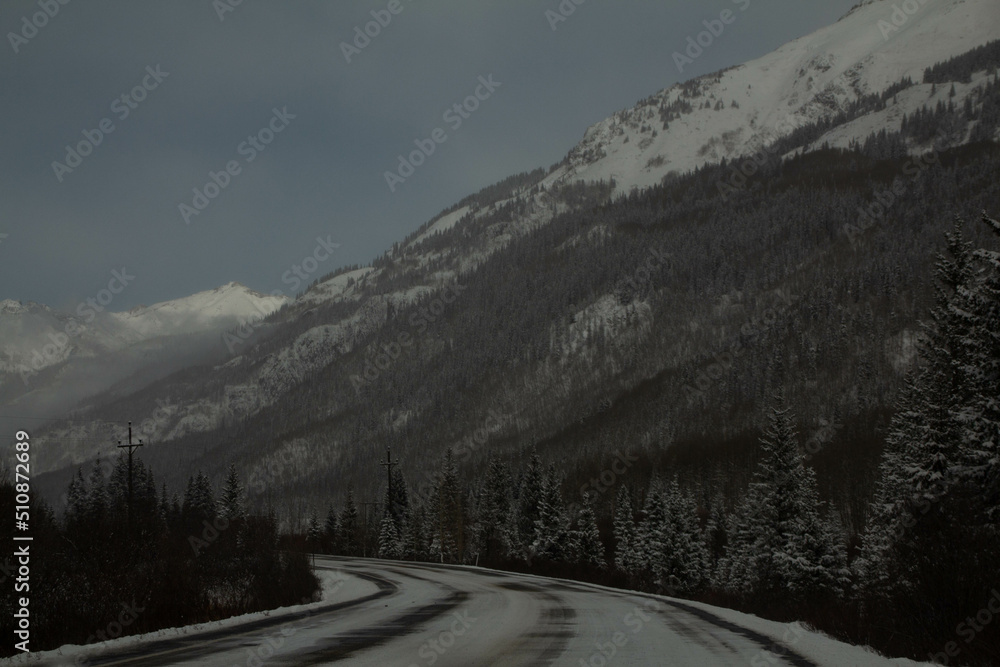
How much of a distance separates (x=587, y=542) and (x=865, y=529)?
2097cm

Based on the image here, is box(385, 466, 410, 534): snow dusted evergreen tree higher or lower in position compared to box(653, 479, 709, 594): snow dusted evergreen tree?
higher

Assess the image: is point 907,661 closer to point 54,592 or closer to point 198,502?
point 54,592

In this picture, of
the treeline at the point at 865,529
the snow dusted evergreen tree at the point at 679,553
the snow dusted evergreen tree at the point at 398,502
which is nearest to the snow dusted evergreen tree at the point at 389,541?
the treeline at the point at 865,529

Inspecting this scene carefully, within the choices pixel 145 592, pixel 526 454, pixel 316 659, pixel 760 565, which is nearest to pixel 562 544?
pixel 760 565

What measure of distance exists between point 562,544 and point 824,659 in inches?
1926

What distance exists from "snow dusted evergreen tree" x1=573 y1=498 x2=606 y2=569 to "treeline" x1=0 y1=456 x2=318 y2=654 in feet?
122

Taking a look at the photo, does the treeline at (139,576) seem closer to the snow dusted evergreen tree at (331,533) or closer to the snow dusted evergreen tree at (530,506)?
the snow dusted evergreen tree at (530,506)

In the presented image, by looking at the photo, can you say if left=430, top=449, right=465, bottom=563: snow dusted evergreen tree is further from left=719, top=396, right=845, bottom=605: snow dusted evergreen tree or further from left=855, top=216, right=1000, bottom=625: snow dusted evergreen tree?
left=855, top=216, right=1000, bottom=625: snow dusted evergreen tree

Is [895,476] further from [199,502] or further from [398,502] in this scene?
[199,502]

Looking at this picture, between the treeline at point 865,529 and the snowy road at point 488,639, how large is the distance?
1529mm

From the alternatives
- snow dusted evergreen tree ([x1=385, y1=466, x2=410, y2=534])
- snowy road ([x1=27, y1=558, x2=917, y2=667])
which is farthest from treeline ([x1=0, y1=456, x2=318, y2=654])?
snow dusted evergreen tree ([x1=385, y1=466, x2=410, y2=534])

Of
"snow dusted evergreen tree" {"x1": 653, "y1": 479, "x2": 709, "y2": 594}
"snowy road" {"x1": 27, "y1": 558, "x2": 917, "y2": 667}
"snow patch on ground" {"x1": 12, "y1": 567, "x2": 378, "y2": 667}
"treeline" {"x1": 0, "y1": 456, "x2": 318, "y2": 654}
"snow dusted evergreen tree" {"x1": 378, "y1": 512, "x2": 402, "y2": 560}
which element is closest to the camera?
"snowy road" {"x1": 27, "y1": 558, "x2": 917, "y2": 667}

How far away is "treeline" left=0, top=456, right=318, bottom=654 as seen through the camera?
41.9 feet

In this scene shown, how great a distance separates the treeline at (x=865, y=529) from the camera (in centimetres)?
1151
